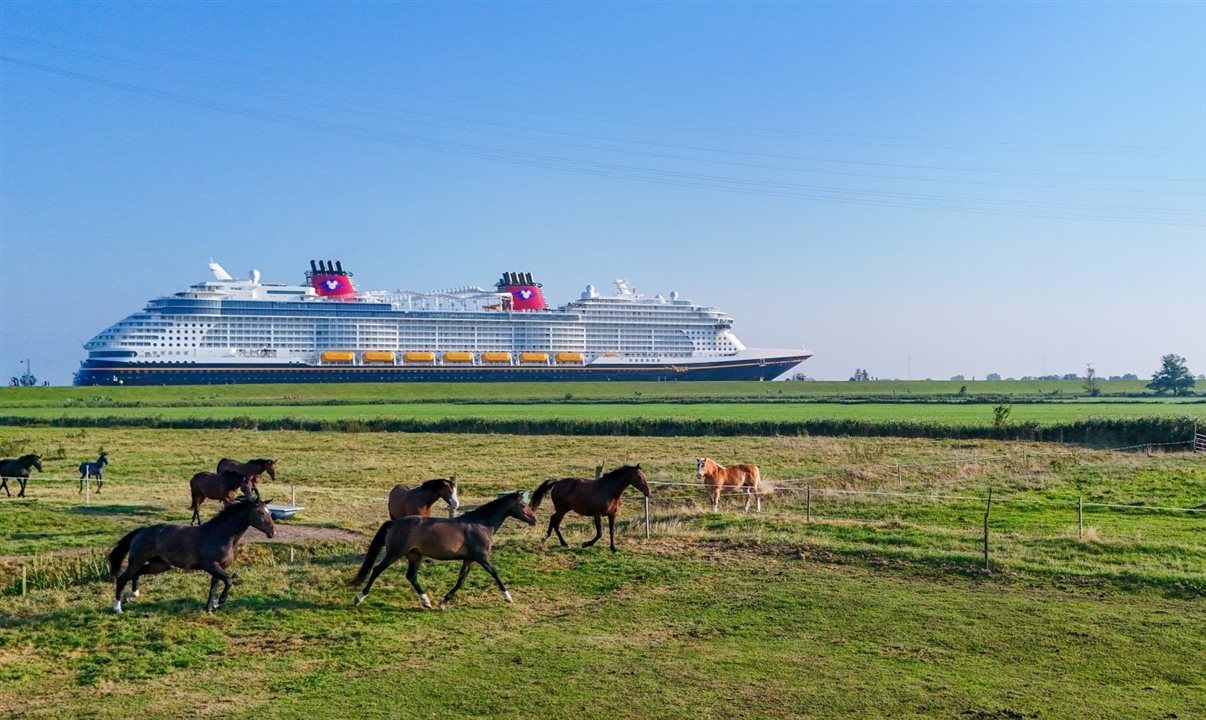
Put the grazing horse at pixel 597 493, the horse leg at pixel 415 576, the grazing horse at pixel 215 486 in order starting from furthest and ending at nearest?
the grazing horse at pixel 215 486, the grazing horse at pixel 597 493, the horse leg at pixel 415 576

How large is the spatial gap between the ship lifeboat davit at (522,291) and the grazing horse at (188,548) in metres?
111

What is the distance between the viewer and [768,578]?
44.9 ft

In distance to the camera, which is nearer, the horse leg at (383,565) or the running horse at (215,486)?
the horse leg at (383,565)

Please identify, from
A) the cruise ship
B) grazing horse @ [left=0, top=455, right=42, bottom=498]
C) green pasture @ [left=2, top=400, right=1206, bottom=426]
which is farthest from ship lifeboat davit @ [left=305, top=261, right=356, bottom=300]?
grazing horse @ [left=0, top=455, right=42, bottom=498]

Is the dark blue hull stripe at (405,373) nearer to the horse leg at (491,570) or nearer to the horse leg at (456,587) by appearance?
the horse leg at (456,587)

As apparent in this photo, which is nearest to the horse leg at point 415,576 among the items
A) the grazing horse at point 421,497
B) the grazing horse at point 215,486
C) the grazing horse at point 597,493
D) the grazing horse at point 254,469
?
the grazing horse at point 421,497

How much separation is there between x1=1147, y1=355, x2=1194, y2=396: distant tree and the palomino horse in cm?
8457

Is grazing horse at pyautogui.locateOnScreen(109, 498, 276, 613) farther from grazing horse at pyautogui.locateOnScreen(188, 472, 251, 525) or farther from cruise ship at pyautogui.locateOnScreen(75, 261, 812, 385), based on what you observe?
cruise ship at pyautogui.locateOnScreen(75, 261, 812, 385)

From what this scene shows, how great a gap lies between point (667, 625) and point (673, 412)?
4576 cm

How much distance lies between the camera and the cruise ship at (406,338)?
3964 inches

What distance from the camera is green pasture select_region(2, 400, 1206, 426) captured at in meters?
49.6

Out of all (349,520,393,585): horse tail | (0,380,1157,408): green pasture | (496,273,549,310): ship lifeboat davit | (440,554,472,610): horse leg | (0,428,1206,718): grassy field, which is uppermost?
(496,273,549,310): ship lifeboat davit

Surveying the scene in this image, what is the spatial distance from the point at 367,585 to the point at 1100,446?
3325 cm

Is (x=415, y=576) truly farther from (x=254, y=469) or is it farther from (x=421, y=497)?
(x=254, y=469)
